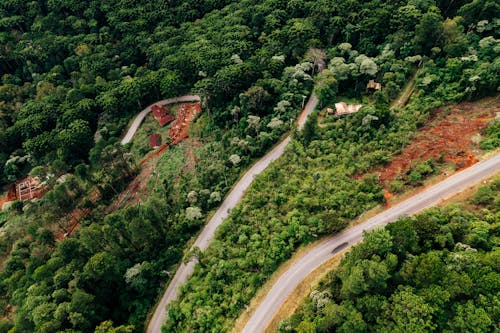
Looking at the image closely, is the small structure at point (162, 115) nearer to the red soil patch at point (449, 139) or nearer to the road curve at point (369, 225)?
the road curve at point (369, 225)

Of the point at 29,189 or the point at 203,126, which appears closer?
the point at 203,126

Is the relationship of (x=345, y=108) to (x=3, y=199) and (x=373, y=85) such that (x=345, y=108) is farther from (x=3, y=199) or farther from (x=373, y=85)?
(x=3, y=199)

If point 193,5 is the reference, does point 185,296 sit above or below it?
below

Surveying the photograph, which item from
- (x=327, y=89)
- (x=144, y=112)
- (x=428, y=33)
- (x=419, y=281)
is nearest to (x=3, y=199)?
(x=144, y=112)

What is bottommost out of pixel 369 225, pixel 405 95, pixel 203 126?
pixel 369 225

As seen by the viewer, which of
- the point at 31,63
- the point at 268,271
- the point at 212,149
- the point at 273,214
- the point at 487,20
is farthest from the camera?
the point at 31,63

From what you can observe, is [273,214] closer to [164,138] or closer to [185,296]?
[185,296]

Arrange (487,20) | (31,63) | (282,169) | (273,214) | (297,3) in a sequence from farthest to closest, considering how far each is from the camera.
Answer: (31,63)
(297,3)
(487,20)
(282,169)
(273,214)

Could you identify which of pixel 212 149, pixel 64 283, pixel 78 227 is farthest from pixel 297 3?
pixel 64 283
